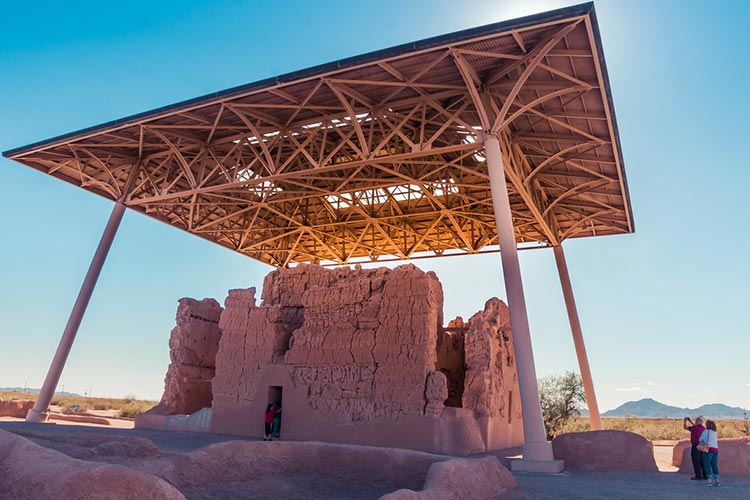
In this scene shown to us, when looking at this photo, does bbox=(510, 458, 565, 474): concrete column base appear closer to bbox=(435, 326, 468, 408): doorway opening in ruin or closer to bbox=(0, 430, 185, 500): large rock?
bbox=(435, 326, 468, 408): doorway opening in ruin

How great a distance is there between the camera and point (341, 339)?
14258mm

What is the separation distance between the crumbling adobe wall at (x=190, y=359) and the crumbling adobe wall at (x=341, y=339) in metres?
2.87

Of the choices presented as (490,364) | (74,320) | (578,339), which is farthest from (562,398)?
(74,320)

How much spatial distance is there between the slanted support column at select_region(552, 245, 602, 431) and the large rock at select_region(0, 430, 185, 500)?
19.0m

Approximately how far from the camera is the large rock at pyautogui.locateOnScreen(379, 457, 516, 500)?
537cm

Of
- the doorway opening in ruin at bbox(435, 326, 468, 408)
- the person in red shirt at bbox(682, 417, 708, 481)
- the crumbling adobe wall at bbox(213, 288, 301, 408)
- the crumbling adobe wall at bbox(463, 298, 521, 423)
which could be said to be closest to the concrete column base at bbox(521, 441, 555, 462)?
the person in red shirt at bbox(682, 417, 708, 481)

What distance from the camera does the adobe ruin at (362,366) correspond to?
13078 millimetres

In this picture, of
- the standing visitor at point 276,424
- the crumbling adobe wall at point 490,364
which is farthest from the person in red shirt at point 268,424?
the crumbling adobe wall at point 490,364

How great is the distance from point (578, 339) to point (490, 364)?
8.01 metres

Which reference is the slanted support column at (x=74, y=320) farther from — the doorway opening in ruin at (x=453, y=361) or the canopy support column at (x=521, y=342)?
the canopy support column at (x=521, y=342)

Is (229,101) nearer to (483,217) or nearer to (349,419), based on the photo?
(349,419)

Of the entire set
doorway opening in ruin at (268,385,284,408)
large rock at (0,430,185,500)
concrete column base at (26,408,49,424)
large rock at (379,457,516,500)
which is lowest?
large rock at (379,457,516,500)

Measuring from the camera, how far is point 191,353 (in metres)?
18.7

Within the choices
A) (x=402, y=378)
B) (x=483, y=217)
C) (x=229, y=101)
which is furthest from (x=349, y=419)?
(x=483, y=217)
